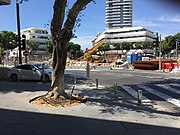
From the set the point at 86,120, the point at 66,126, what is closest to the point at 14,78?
the point at 86,120

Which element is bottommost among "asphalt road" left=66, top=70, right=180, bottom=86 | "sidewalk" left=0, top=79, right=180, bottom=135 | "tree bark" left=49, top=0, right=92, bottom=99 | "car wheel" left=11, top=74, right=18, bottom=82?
"sidewalk" left=0, top=79, right=180, bottom=135

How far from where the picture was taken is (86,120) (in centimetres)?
839

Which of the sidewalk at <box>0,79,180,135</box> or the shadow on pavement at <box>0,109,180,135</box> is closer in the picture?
the shadow on pavement at <box>0,109,180,135</box>

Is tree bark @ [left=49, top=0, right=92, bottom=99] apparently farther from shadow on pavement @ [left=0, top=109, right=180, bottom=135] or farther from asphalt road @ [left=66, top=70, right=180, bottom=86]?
asphalt road @ [left=66, top=70, right=180, bottom=86]

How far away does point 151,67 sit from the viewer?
1523 inches

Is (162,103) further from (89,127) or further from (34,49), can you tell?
(34,49)

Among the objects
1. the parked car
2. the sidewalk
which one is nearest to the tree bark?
the sidewalk

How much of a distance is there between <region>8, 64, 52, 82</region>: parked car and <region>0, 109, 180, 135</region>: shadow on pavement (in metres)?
11.3

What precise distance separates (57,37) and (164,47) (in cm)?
9736

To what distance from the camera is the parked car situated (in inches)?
792

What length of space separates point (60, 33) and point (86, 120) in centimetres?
425

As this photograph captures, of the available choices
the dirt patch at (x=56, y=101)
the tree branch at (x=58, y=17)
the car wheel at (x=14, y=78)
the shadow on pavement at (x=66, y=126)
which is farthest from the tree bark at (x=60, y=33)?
the car wheel at (x=14, y=78)

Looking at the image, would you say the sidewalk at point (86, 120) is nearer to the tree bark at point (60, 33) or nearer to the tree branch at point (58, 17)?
the tree bark at point (60, 33)

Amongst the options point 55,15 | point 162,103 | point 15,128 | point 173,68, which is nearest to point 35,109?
point 15,128
